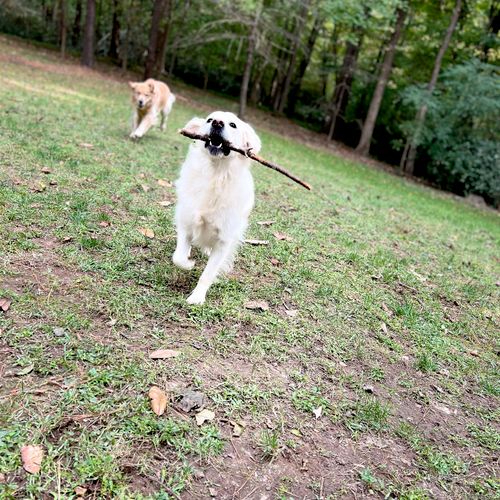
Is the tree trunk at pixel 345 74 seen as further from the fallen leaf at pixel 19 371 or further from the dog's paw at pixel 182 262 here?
the fallen leaf at pixel 19 371

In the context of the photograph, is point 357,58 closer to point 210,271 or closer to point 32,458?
point 210,271

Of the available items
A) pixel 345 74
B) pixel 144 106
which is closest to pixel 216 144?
pixel 144 106

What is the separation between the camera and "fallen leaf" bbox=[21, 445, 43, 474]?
206cm

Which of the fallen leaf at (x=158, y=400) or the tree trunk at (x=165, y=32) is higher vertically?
the tree trunk at (x=165, y=32)

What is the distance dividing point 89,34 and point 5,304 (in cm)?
2122

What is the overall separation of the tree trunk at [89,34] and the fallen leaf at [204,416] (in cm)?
2181

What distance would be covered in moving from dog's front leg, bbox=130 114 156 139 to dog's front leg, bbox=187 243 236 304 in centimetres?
582

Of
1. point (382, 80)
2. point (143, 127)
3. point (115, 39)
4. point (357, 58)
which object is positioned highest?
point (357, 58)

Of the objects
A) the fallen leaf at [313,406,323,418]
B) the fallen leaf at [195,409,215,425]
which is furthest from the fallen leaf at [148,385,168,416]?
the fallen leaf at [313,406,323,418]

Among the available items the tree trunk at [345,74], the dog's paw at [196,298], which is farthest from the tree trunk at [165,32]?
the dog's paw at [196,298]

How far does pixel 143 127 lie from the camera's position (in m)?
9.01

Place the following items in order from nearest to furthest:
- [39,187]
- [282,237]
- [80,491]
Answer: [80,491]
[39,187]
[282,237]

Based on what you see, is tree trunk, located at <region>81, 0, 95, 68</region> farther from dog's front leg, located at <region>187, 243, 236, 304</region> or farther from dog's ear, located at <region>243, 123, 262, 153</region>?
dog's front leg, located at <region>187, 243, 236, 304</region>

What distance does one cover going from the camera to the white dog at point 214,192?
3.47 meters
